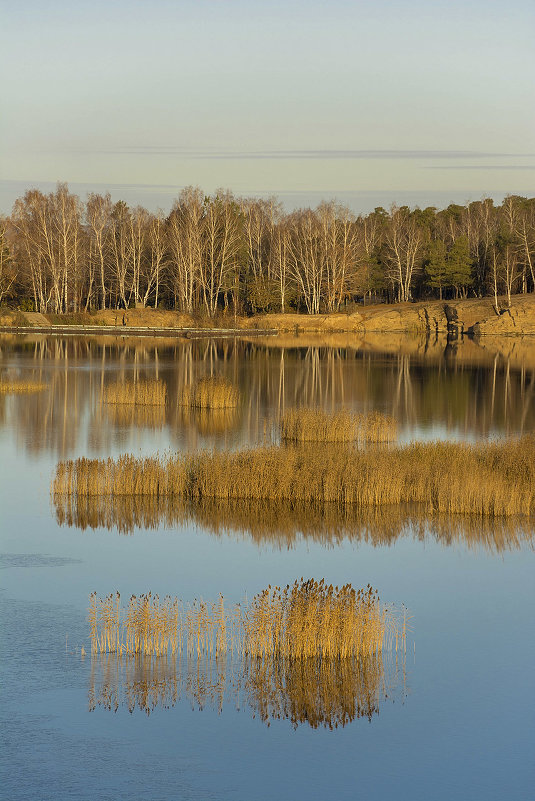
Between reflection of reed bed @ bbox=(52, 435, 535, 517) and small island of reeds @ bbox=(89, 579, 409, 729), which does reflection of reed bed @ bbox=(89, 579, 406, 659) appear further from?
reflection of reed bed @ bbox=(52, 435, 535, 517)

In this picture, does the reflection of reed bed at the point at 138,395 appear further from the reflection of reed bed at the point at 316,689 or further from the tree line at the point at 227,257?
the tree line at the point at 227,257

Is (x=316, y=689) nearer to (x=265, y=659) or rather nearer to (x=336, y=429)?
(x=265, y=659)

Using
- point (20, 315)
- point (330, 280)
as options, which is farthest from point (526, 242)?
point (20, 315)

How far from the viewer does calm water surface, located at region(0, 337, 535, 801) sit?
9.21 m

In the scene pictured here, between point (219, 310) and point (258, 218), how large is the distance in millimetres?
10093

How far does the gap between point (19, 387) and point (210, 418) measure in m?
9.55

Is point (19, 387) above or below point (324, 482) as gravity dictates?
above

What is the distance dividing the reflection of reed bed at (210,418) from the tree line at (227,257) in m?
50.2

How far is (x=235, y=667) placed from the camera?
441 inches

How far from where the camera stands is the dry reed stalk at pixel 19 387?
36.3 metres

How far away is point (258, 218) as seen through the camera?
97250 mm

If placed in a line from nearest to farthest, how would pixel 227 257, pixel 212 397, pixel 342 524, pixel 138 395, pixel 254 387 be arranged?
1. pixel 342 524
2. pixel 212 397
3. pixel 138 395
4. pixel 254 387
5. pixel 227 257

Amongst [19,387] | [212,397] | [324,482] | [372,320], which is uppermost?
[372,320]

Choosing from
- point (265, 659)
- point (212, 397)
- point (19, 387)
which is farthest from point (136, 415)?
point (265, 659)
